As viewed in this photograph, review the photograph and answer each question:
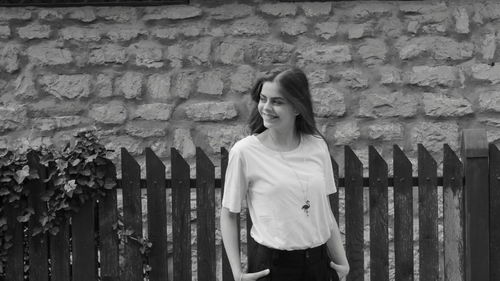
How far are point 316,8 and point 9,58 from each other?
2251 mm

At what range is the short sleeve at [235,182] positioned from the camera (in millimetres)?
2971

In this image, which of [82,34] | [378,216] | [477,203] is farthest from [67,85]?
[477,203]

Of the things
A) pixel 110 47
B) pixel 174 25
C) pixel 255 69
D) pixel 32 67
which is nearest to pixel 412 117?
pixel 255 69

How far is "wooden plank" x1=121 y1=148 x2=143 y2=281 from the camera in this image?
13.9 feet


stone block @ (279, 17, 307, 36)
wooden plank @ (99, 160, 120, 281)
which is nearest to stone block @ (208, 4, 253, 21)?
stone block @ (279, 17, 307, 36)

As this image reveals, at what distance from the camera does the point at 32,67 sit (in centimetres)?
589

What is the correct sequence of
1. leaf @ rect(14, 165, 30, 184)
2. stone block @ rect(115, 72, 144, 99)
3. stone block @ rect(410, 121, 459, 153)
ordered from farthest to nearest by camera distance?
stone block @ rect(115, 72, 144, 99) → stone block @ rect(410, 121, 459, 153) → leaf @ rect(14, 165, 30, 184)

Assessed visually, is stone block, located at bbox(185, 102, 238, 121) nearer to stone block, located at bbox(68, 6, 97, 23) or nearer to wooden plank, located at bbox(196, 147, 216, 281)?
stone block, located at bbox(68, 6, 97, 23)

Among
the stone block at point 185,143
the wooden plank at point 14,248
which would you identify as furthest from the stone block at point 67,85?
the wooden plank at point 14,248

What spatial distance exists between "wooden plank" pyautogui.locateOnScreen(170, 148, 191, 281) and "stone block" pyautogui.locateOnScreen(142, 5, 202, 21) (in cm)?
183

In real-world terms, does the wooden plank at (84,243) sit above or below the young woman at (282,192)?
below

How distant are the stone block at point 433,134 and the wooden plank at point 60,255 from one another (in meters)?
2.63

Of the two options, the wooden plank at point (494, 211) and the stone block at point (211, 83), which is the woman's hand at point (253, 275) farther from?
the stone block at point (211, 83)

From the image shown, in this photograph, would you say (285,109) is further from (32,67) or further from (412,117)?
(32,67)
